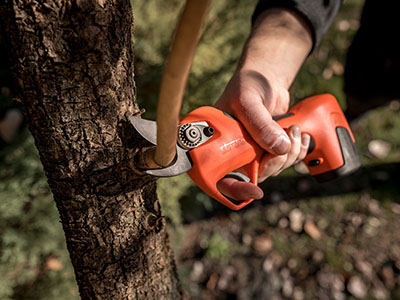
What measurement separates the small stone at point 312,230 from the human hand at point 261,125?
4.44ft

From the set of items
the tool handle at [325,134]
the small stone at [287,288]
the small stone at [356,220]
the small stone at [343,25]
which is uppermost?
the tool handle at [325,134]

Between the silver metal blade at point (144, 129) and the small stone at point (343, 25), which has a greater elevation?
the silver metal blade at point (144, 129)

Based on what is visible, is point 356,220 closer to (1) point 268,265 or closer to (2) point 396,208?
(2) point 396,208

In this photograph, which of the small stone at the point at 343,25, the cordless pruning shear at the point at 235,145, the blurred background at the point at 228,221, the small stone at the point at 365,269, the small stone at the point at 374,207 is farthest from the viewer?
the small stone at the point at 343,25

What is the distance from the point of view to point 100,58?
2.25 ft

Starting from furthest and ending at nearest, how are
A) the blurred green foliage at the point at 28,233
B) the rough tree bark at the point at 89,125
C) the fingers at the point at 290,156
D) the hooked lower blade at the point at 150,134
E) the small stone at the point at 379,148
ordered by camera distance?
the small stone at the point at 379,148
the blurred green foliage at the point at 28,233
the fingers at the point at 290,156
the hooked lower blade at the point at 150,134
the rough tree bark at the point at 89,125

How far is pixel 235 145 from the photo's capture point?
1.17 meters

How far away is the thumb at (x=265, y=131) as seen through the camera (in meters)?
1.25

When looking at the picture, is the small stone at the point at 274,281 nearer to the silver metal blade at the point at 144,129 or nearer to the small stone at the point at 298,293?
the small stone at the point at 298,293

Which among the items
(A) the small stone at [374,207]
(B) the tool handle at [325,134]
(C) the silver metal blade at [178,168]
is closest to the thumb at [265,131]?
(B) the tool handle at [325,134]

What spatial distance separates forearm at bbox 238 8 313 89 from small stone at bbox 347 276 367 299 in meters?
1.73

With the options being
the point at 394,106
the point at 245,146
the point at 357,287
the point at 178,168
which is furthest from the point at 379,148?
the point at 178,168

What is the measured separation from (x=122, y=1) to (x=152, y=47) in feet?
5.15

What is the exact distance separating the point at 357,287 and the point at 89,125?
2507 mm
